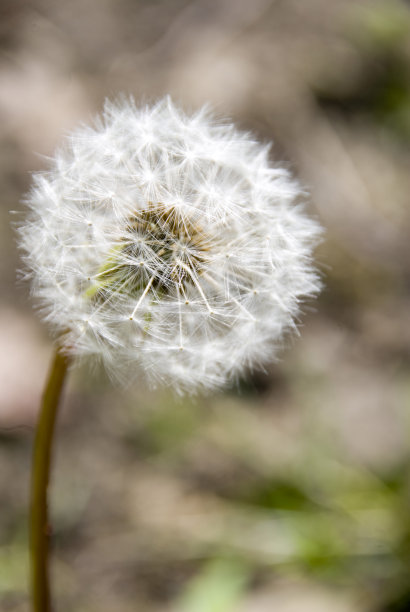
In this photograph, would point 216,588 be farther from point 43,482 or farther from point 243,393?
point 43,482

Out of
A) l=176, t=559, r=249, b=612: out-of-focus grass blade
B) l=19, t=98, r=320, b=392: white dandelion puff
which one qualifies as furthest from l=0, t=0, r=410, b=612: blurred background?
l=19, t=98, r=320, b=392: white dandelion puff

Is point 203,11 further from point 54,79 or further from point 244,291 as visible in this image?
point 244,291

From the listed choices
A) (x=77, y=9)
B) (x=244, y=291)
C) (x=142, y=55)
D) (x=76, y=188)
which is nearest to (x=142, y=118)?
(x=76, y=188)

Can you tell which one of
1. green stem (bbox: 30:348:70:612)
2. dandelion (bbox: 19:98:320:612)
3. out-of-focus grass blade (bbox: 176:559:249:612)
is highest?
dandelion (bbox: 19:98:320:612)

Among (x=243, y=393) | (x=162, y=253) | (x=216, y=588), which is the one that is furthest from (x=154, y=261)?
(x=243, y=393)

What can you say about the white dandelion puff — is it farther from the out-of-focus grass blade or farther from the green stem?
the out-of-focus grass blade

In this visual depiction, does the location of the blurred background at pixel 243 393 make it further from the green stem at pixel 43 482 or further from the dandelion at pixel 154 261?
the green stem at pixel 43 482

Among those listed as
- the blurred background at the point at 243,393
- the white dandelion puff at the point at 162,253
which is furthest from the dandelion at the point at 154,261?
the blurred background at the point at 243,393
